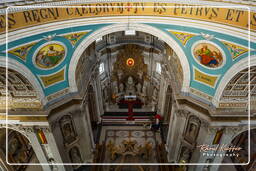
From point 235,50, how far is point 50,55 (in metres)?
10.9

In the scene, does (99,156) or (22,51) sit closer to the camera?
(22,51)

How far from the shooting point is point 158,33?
11.0m

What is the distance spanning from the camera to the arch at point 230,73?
9.42 m

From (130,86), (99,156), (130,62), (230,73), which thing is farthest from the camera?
(130,86)

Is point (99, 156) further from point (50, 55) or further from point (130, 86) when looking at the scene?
point (130, 86)

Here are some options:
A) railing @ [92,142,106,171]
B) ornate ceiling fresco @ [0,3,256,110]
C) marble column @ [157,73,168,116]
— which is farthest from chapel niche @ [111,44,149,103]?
ornate ceiling fresco @ [0,3,256,110]

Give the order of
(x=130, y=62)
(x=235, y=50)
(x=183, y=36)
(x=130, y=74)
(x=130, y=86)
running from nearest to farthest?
(x=235, y=50), (x=183, y=36), (x=130, y=62), (x=130, y=74), (x=130, y=86)

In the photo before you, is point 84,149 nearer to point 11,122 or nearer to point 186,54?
point 11,122

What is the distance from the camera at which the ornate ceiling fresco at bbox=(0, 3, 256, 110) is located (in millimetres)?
9148

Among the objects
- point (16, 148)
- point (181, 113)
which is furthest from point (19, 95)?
point (181, 113)

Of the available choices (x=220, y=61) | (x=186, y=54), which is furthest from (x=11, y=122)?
(x=220, y=61)

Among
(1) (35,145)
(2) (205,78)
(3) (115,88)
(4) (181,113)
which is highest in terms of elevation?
(2) (205,78)

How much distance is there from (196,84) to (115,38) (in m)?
12.3

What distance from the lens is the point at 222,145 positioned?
43.5 ft
